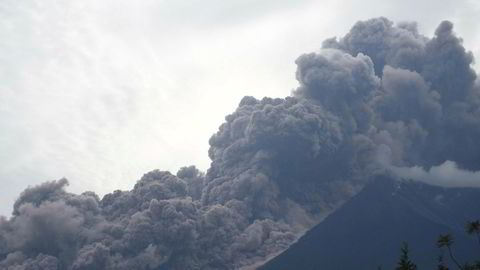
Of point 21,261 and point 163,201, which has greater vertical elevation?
point 163,201

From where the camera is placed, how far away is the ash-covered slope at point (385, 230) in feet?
333

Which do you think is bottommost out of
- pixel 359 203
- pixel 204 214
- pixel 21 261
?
pixel 21 261

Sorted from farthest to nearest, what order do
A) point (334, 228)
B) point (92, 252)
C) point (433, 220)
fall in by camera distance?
point (433, 220), point (334, 228), point (92, 252)

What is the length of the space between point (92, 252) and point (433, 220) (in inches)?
2531

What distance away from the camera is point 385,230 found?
116m

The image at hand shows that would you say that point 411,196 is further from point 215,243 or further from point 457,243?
point 215,243

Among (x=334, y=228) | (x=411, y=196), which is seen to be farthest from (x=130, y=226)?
(x=411, y=196)

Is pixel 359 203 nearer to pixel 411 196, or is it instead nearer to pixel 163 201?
pixel 411 196

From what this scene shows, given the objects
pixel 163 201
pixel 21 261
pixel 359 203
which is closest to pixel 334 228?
pixel 359 203

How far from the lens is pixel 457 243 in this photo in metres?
112

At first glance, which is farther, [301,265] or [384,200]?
[384,200]

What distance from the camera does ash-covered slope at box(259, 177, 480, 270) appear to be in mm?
101562

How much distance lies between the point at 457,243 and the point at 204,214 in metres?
46.1

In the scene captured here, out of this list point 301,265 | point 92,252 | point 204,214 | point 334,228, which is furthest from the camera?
point 334,228
